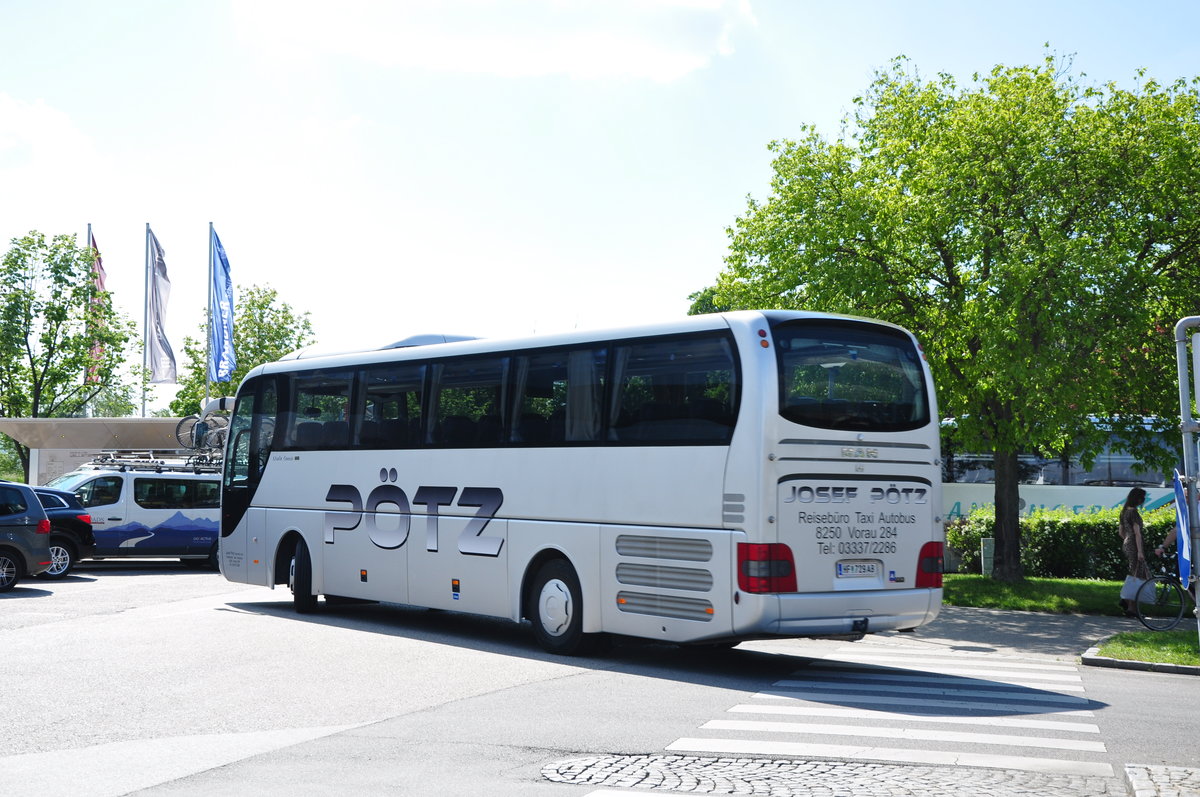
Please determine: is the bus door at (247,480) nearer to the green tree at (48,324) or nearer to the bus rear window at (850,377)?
the bus rear window at (850,377)

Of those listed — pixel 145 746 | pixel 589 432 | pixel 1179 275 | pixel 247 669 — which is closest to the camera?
pixel 145 746

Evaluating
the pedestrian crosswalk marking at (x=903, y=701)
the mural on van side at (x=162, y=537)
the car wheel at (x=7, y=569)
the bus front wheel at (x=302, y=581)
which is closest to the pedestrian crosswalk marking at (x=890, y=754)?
the pedestrian crosswalk marking at (x=903, y=701)

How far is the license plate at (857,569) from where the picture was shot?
1185 cm

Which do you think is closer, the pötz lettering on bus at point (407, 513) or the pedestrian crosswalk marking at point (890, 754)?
the pedestrian crosswalk marking at point (890, 754)

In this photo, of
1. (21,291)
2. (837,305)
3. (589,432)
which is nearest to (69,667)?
(589,432)

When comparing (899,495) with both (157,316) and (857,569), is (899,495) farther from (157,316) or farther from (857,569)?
(157,316)

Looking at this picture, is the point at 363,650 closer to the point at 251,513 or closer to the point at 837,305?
the point at 251,513

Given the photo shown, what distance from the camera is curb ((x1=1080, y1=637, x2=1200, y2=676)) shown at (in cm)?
1315

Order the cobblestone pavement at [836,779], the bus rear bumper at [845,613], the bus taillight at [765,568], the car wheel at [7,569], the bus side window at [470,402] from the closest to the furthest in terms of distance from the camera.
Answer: the cobblestone pavement at [836,779] < the bus taillight at [765,568] < the bus rear bumper at [845,613] < the bus side window at [470,402] < the car wheel at [7,569]

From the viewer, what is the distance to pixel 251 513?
18.8 meters

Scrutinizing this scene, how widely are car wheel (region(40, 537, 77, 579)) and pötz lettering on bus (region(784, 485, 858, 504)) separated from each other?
16.7m

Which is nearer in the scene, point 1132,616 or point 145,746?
point 145,746

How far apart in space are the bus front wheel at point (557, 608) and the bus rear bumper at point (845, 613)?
2429 millimetres

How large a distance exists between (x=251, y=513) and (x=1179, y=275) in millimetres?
15039
